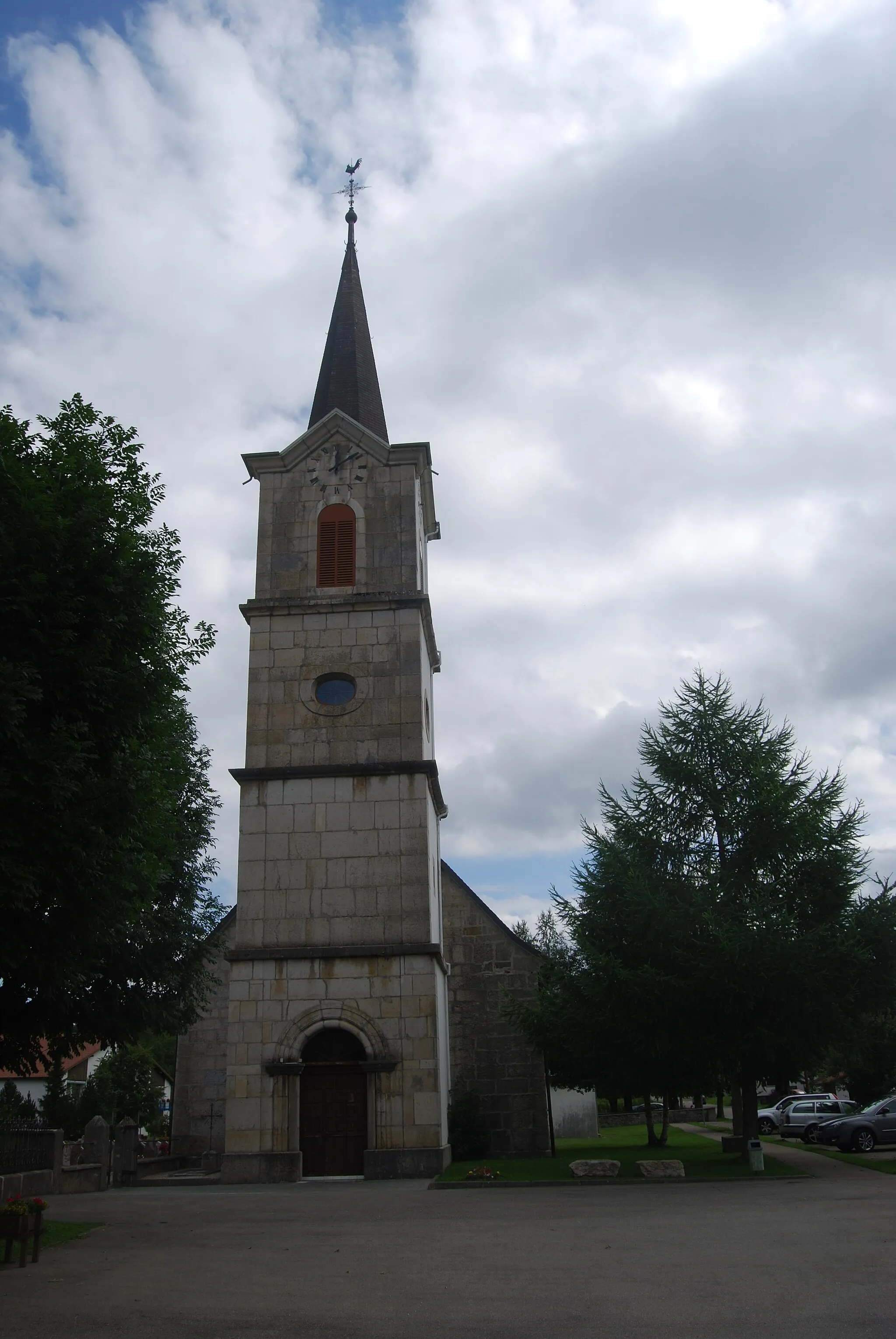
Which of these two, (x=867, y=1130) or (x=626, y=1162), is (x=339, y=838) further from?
(x=867, y=1130)

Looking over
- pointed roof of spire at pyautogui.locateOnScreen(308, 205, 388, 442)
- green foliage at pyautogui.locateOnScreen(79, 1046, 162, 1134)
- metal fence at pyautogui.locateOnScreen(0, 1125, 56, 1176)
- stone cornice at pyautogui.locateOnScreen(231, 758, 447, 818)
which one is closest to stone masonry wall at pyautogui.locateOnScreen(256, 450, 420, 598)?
pointed roof of spire at pyautogui.locateOnScreen(308, 205, 388, 442)

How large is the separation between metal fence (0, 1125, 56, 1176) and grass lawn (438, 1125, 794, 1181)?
25.8 feet

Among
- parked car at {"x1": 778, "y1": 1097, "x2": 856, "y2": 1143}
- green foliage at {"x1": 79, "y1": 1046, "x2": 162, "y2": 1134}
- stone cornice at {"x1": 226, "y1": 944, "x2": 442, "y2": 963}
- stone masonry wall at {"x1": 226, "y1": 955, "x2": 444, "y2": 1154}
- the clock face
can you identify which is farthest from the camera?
green foliage at {"x1": 79, "y1": 1046, "x2": 162, "y2": 1134}

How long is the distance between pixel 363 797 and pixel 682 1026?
8.46 meters

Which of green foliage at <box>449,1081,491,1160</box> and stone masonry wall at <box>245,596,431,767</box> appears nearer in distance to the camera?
stone masonry wall at <box>245,596,431,767</box>

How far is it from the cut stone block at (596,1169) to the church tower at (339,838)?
3.12 m

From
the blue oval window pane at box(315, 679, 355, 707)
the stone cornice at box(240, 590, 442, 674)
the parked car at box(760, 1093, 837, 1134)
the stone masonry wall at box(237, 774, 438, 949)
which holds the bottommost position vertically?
the parked car at box(760, 1093, 837, 1134)

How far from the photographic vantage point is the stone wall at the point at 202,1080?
92.2 feet

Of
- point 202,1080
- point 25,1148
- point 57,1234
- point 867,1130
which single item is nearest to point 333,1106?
point 25,1148

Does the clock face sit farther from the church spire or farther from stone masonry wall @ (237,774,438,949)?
stone masonry wall @ (237,774,438,949)

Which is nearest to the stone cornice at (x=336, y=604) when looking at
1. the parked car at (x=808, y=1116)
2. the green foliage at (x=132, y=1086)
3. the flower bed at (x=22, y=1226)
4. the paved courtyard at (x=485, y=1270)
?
the paved courtyard at (x=485, y=1270)

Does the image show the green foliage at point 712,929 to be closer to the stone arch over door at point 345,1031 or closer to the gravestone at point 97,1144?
the stone arch over door at point 345,1031

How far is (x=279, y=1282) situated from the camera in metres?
10.8

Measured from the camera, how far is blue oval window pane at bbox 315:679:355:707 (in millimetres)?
25812
